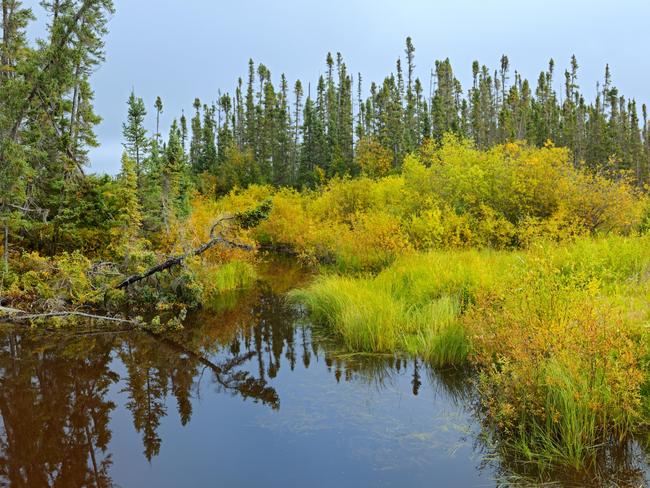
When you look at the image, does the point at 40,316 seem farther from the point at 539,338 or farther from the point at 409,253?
the point at 539,338

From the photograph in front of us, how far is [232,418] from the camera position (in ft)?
25.0

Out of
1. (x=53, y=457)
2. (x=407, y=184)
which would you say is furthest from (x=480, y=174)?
(x=53, y=457)

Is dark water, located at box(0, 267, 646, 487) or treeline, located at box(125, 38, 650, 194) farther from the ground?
treeline, located at box(125, 38, 650, 194)

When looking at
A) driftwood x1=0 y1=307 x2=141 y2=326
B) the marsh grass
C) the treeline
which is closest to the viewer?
the marsh grass

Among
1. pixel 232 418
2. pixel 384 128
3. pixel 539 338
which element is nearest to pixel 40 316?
pixel 232 418

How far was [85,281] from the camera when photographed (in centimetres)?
1256

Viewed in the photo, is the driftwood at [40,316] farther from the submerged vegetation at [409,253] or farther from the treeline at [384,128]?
the treeline at [384,128]

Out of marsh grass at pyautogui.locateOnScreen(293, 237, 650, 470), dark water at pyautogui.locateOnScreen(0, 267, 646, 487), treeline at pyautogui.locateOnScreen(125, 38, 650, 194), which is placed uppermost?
treeline at pyautogui.locateOnScreen(125, 38, 650, 194)

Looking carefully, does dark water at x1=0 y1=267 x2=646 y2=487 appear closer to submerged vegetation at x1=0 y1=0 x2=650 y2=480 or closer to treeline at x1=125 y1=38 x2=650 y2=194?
submerged vegetation at x1=0 y1=0 x2=650 y2=480

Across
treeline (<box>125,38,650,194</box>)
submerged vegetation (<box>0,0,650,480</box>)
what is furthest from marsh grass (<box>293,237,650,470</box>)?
treeline (<box>125,38,650,194</box>)

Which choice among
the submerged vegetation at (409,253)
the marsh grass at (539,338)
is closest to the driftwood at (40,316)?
the submerged vegetation at (409,253)

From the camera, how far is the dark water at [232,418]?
5.96m

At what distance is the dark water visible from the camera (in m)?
5.96

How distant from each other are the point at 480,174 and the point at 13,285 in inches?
556
